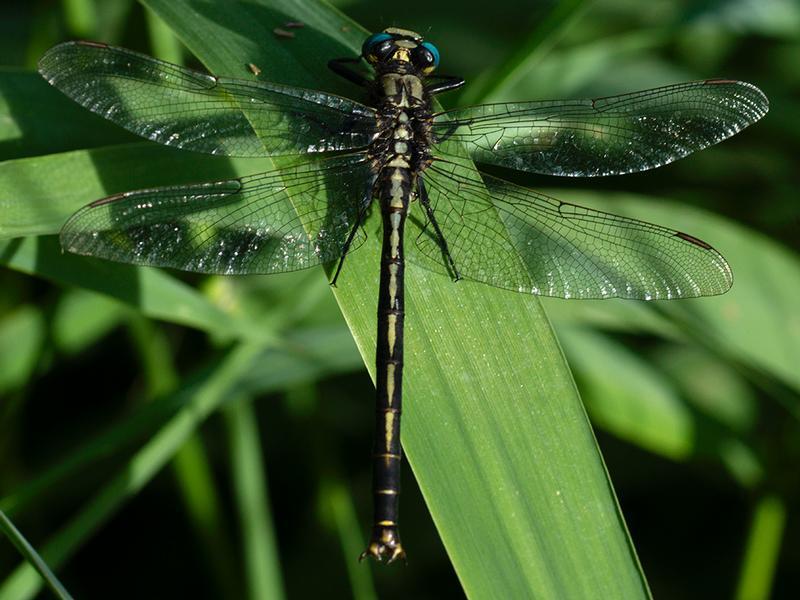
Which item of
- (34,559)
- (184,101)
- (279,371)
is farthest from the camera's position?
(279,371)

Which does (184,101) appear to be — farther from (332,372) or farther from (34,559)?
(34,559)

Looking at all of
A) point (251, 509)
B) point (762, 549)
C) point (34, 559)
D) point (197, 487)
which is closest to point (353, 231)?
point (34, 559)

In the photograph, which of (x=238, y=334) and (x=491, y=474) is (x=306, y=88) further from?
(x=491, y=474)

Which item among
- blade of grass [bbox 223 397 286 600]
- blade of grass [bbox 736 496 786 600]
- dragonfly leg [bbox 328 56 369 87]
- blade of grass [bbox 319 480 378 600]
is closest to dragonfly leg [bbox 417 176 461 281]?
dragonfly leg [bbox 328 56 369 87]

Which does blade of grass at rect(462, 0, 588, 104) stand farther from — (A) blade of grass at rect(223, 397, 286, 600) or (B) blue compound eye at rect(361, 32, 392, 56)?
(A) blade of grass at rect(223, 397, 286, 600)

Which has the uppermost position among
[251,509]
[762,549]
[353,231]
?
[353,231]

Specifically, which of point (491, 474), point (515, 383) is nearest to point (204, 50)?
point (515, 383)
